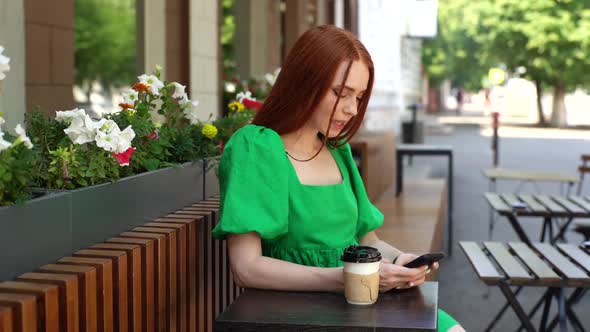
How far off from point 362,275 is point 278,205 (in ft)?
1.27

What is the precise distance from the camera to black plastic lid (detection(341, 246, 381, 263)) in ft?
8.14

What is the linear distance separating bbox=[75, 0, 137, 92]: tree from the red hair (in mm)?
43520

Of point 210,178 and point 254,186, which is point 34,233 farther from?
point 210,178

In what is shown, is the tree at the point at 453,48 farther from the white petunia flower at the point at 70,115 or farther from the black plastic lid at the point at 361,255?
the black plastic lid at the point at 361,255

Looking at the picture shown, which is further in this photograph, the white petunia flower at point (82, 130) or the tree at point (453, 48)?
the tree at point (453, 48)

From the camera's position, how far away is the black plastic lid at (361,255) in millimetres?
2480

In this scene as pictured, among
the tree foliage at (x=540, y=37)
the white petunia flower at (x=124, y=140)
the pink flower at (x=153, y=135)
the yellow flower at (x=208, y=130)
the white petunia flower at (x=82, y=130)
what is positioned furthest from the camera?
the tree foliage at (x=540, y=37)

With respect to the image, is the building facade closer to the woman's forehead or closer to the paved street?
the paved street

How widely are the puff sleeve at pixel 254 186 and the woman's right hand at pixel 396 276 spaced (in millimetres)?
351

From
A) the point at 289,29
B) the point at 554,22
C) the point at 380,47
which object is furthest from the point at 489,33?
the point at 289,29

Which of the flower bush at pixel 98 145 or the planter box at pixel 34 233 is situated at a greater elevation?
the flower bush at pixel 98 145

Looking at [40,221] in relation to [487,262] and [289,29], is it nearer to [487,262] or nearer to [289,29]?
[487,262]

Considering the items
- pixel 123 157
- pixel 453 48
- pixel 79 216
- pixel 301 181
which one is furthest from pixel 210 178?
pixel 453 48

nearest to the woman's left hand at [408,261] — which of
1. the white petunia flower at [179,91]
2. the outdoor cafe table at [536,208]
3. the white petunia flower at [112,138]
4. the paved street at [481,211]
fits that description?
the white petunia flower at [112,138]
